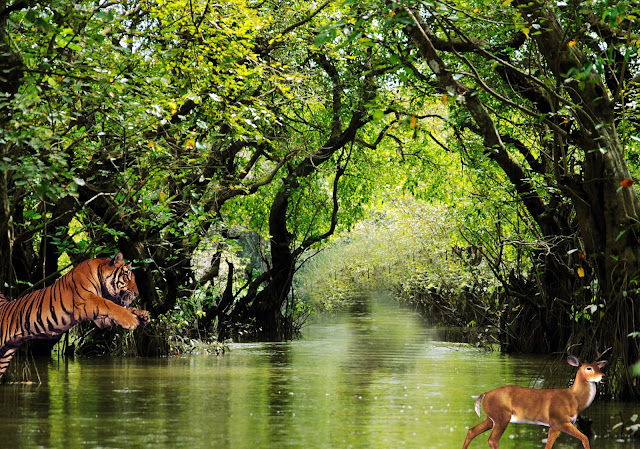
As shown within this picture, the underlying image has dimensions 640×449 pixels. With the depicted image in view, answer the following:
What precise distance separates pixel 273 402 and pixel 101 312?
235cm

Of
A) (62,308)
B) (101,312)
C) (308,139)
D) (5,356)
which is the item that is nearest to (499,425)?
(101,312)

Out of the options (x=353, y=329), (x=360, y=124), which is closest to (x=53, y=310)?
(x=360, y=124)

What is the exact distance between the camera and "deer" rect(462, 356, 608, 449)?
7.34 meters

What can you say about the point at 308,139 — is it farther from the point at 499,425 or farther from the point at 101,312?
the point at 499,425

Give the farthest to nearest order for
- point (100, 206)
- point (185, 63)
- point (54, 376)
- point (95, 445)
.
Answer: point (100, 206) < point (54, 376) < point (185, 63) < point (95, 445)

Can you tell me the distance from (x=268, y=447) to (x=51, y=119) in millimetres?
4108

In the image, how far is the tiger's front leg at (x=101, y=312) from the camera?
10789 millimetres

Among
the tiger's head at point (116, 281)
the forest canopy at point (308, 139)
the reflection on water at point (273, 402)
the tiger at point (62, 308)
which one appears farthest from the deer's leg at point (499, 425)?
the tiger's head at point (116, 281)

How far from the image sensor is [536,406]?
745cm

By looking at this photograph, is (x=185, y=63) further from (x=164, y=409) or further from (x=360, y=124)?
(x=360, y=124)

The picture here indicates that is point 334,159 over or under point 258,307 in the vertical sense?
over

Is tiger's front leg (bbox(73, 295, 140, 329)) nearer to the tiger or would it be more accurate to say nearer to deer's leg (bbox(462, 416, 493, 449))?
the tiger

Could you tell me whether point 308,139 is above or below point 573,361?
above

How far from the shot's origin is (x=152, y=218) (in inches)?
573
